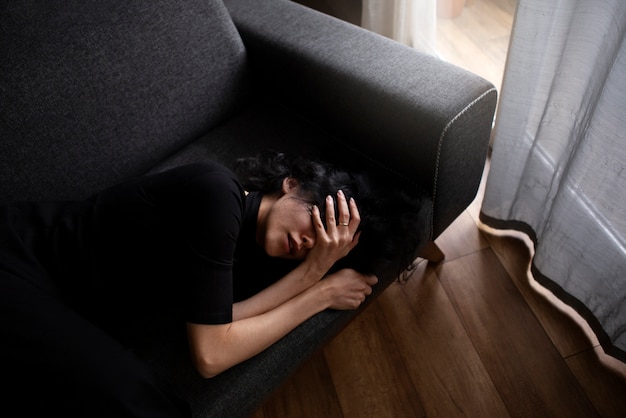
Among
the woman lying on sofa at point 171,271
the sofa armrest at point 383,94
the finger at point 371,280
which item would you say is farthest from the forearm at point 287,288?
the sofa armrest at point 383,94

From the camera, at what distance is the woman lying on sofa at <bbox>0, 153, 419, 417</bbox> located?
0.77 m

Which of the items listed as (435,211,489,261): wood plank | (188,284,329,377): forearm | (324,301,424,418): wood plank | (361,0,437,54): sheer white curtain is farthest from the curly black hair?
(361,0,437,54): sheer white curtain

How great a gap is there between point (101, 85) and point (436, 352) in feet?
3.68

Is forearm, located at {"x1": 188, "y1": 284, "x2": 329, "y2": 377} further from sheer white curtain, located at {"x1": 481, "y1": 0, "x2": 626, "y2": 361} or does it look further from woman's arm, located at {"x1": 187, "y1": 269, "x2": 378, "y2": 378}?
sheer white curtain, located at {"x1": 481, "y1": 0, "x2": 626, "y2": 361}

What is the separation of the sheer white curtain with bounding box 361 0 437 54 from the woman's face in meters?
1.13

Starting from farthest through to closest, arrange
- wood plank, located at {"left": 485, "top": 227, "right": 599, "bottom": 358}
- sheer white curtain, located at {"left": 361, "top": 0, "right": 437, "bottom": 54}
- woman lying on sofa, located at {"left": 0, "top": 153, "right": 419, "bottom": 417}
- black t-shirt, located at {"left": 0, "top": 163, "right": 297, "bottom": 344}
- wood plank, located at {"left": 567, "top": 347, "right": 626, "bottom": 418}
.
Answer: sheer white curtain, located at {"left": 361, "top": 0, "right": 437, "bottom": 54}
wood plank, located at {"left": 485, "top": 227, "right": 599, "bottom": 358}
wood plank, located at {"left": 567, "top": 347, "right": 626, "bottom": 418}
black t-shirt, located at {"left": 0, "top": 163, "right": 297, "bottom": 344}
woman lying on sofa, located at {"left": 0, "top": 153, "right": 419, "bottom": 417}

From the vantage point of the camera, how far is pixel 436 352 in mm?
1272

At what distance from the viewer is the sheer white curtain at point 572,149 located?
945 millimetres

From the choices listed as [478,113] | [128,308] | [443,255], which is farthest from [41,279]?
[443,255]

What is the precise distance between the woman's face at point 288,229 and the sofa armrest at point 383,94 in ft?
0.97

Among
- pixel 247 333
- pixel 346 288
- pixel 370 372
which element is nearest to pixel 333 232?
pixel 346 288

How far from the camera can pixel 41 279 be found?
0.90 meters

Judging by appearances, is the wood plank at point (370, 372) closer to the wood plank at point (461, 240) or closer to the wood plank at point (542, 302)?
the wood plank at point (461, 240)

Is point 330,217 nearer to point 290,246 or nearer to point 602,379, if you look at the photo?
point 290,246
